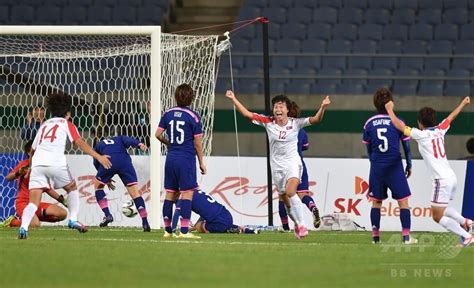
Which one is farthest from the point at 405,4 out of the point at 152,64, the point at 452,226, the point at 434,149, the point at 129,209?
the point at 452,226

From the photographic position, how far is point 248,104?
24.4 m

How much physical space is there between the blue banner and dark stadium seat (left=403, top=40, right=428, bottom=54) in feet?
23.9

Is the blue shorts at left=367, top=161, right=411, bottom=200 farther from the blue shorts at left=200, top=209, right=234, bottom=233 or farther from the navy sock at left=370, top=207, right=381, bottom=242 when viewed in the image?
the blue shorts at left=200, top=209, right=234, bottom=233

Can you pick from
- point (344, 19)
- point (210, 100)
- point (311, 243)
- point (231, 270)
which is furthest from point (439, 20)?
point (231, 270)

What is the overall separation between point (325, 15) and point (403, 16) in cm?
166

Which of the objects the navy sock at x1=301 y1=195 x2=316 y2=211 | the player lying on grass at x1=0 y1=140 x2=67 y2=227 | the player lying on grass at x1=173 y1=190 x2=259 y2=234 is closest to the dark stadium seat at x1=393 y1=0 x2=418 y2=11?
the navy sock at x1=301 y1=195 x2=316 y2=211

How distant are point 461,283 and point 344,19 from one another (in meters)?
18.3

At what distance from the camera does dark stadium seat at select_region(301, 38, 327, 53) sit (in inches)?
1045

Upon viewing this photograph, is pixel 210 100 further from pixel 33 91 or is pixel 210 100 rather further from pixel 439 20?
pixel 439 20

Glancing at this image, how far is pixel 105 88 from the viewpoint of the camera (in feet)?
65.4

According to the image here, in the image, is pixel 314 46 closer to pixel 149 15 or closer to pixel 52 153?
pixel 149 15

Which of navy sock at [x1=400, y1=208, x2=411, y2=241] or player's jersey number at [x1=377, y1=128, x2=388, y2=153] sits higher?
player's jersey number at [x1=377, y1=128, x2=388, y2=153]

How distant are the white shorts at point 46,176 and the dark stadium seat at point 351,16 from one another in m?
14.1

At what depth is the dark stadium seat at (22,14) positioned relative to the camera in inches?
1067
